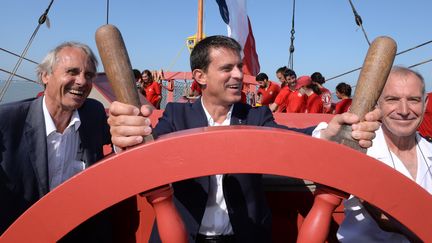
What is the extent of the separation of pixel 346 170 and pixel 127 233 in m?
1.55

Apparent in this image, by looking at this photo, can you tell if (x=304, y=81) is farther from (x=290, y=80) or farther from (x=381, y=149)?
(x=381, y=149)

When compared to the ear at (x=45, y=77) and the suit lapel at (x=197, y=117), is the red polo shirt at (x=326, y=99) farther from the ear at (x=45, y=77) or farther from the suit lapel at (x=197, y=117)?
the ear at (x=45, y=77)

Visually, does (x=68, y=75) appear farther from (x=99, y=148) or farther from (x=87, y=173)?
(x=87, y=173)

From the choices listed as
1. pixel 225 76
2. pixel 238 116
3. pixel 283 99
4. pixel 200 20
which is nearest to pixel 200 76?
pixel 225 76

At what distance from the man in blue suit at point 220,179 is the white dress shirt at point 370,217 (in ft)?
1.03

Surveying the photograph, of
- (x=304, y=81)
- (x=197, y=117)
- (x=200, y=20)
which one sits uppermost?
(x=200, y=20)

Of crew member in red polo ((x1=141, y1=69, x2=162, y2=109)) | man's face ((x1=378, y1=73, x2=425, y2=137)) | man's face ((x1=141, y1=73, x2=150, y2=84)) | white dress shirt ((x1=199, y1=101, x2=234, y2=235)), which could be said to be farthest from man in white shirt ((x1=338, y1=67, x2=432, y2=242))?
man's face ((x1=141, y1=73, x2=150, y2=84))

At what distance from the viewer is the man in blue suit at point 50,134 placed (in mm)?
1538

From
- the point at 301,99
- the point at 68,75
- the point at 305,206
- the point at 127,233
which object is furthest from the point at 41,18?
the point at 301,99

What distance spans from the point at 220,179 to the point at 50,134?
891 mm

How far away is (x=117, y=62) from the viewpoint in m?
0.82

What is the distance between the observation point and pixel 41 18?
3.56m

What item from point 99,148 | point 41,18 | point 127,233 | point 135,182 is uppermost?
point 41,18

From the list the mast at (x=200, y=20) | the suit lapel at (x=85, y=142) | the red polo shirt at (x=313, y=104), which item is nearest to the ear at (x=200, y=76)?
the suit lapel at (x=85, y=142)
